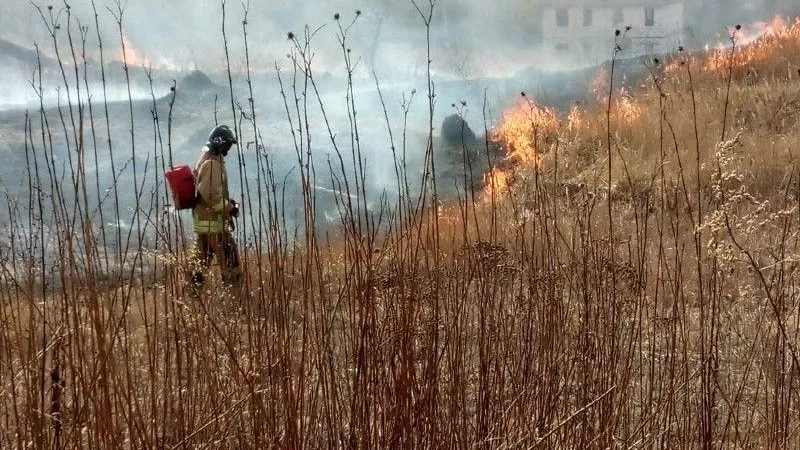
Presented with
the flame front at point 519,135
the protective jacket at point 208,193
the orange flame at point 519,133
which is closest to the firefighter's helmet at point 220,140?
the protective jacket at point 208,193

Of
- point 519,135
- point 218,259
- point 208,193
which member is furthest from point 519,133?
point 218,259

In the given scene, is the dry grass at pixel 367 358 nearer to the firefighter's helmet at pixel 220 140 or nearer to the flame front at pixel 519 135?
the firefighter's helmet at pixel 220 140

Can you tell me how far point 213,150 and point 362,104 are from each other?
1748 cm

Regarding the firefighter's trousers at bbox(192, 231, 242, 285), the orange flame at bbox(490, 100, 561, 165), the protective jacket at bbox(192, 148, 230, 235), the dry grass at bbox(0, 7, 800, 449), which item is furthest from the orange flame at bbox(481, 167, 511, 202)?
the dry grass at bbox(0, 7, 800, 449)

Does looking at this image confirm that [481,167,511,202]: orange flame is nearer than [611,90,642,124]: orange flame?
Yes

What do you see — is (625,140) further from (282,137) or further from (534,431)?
(282,137)

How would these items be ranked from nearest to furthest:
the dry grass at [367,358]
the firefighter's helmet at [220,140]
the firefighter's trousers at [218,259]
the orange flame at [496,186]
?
the dry grass at [367,358] → the firefighter's trousers at [218,259] → the firefighter's helmet at [220,140] → the orange flame at [496,186]

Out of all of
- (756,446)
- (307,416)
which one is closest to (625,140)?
(756,446)

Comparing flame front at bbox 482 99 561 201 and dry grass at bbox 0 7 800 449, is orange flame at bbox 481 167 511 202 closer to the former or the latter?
flame front at bbox 482 99 561 201

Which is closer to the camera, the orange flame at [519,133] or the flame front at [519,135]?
the flame front at [519,135]

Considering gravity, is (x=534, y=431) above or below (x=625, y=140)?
below

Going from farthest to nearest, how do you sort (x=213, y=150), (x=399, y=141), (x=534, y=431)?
1. (x=399, y=141)
2. (x=213, y=150)
3. (x=534, y=431)

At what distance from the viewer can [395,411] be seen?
6.33ft

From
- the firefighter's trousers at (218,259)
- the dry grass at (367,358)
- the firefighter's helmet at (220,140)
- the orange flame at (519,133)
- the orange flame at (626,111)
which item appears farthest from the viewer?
the orange flame at (519,133)
